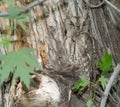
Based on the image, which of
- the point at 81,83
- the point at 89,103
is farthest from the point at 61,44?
the point at 89,103

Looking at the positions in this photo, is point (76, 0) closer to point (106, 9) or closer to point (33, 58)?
point (106, 9)

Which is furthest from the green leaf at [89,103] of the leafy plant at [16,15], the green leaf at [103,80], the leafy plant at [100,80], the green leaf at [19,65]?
the leafy plant at [16,15]

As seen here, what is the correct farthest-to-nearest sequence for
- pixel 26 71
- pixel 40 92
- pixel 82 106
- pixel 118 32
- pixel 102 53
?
pixel 118 32 < pixel 102 53 < pixel 82 106 < pixel 40 92 < pixel 26 71

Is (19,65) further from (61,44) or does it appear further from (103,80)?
(103,80)

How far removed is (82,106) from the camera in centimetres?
147

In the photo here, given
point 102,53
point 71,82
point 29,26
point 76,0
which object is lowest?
point 71,82

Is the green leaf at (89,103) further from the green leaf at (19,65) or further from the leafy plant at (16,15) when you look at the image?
the leafy plant at (16,15)

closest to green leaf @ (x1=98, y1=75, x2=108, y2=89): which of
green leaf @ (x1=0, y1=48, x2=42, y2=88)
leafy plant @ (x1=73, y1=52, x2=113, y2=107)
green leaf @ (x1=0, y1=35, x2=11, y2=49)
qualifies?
leafy plant @ (x1=73, y1=52, x2=113, y2=107)

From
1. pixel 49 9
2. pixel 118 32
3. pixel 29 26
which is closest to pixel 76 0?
pixel 49 9

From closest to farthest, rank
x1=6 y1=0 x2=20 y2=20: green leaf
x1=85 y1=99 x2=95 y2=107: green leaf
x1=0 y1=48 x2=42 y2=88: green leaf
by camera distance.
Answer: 1. x1=0 y1=48 x2=42 y2=88: green leaf
2. x1=6 y1=0 x2=20 y2=20: green leaf
3. x1=85 y1=99 x2=95 y2=107: green leaf

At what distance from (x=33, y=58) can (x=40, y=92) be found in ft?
0.57

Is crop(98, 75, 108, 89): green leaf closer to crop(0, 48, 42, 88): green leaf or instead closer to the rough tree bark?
the rough tree bark

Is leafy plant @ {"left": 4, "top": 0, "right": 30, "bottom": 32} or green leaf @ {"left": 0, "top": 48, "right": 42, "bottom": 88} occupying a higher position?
leafy plant @ {"left": 4, "top": 0, "right": 30, "bottom": 32}

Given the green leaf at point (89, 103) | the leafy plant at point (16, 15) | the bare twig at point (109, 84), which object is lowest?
the green leaf at point (89, 103)
